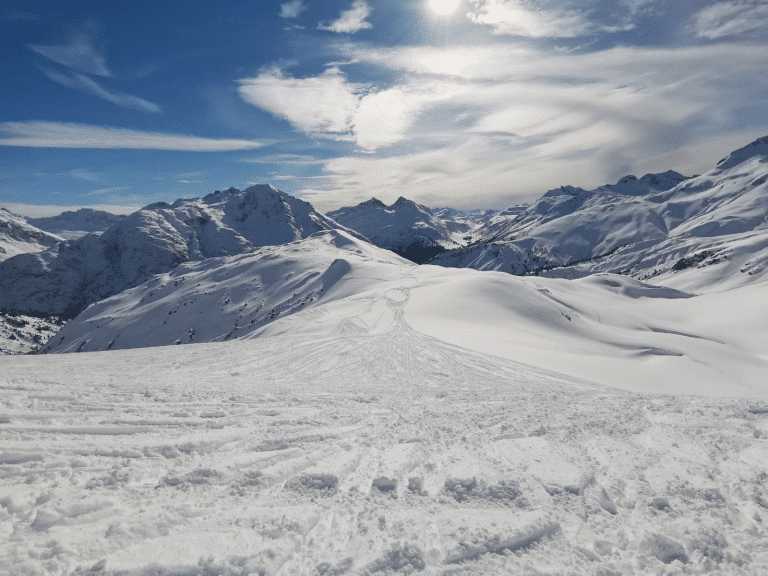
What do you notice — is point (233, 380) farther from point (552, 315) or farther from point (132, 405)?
point (552, 315)

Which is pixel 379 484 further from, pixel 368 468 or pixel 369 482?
pixel 368 468

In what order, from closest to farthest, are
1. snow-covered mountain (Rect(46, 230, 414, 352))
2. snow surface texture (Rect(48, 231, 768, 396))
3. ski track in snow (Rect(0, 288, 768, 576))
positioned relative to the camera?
ski track in snow (Rect(0, 288, 768, 576))
snow surface texture (Rect(48, 231, 768, 396))
snow-covered mountain (Rect(46, 230, 414, 352))

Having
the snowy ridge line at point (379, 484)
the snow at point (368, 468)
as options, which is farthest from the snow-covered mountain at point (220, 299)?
the snowy ridge line at point (379, 484)

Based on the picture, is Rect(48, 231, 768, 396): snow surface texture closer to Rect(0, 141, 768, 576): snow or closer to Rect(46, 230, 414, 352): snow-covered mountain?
Rect(46, 230, 414, 352): snow-covered mountain

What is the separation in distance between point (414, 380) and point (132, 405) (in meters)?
10.4

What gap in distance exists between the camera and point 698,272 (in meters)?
156

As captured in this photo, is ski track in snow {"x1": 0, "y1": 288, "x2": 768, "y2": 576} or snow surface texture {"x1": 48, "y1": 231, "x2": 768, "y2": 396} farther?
snow surface texture {"x1": 48, "y1": 231, "x2": 768, "y2": 396}

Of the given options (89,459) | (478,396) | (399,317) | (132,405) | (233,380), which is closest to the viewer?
(89,459)

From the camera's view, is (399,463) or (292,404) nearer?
(399,463)

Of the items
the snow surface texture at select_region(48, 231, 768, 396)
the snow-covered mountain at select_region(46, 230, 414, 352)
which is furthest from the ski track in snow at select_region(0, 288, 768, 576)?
the snow-covered mountain at select_region(46, 230, 414, 352)

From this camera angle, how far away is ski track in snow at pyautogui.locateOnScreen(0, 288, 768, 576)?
18.7 feet

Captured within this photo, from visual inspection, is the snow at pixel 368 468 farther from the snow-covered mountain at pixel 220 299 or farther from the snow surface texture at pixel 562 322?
the snow-covered mountain at pixel 220 299

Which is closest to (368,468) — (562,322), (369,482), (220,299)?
(369,482)

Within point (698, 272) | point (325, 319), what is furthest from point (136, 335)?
point (698, 272)
